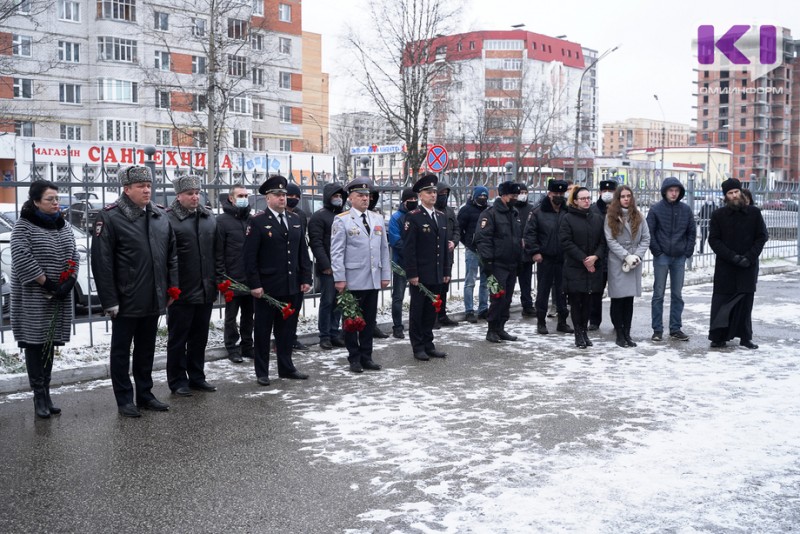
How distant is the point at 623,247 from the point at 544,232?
4.64 ft

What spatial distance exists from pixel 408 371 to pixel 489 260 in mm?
2532

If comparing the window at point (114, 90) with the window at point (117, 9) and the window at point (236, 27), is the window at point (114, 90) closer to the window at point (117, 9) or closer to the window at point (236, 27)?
the window at point (117, 9)

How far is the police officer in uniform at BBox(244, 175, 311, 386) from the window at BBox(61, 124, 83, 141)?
47.2 metres

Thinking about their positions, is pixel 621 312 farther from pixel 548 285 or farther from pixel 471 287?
pixel 471 287

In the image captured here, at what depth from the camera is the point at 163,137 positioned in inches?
2180

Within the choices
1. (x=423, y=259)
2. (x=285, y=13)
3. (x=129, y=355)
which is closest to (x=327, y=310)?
(x=423, y=259)

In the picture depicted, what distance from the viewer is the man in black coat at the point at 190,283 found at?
8.05 metres

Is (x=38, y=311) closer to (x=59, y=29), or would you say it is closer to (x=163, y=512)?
(x=163, y=512)

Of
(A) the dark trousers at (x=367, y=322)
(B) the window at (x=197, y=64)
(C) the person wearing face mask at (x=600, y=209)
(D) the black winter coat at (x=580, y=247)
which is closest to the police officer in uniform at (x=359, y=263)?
(A) the dark trousers at (x=367, y=322)

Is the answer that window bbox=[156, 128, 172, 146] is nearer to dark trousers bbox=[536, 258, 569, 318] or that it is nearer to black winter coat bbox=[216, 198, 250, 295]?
dark trousers bbox=[536, 258, 569, 318]

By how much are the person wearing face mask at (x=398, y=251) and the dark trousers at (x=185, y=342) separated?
11.9 feet

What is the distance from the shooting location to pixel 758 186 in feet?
67.9

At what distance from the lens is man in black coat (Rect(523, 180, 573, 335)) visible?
11.7 meters

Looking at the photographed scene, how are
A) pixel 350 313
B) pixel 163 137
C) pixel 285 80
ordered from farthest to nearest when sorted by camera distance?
pixel 285 80 < pixel 163 137 < pixel 350 313
